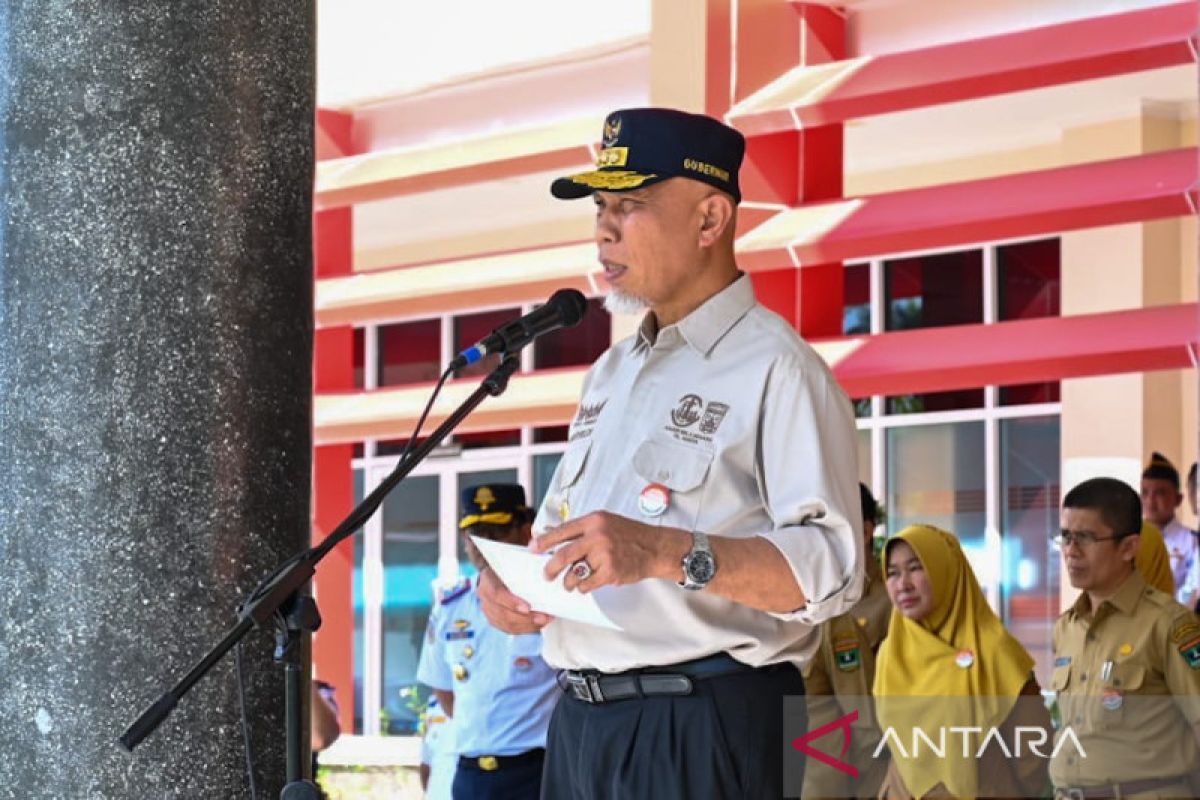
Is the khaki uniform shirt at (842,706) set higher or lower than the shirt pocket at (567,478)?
lower

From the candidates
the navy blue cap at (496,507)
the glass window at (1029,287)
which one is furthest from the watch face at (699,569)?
the glass window at (1029,287)

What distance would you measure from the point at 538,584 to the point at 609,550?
16 centimetres

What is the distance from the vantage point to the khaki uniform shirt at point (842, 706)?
20.5ft

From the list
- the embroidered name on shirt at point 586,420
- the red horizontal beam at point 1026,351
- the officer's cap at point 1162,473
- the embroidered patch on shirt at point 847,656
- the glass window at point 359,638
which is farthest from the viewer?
the glass window at point 359,638

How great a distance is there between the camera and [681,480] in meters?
2.83

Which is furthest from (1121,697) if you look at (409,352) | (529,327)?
(409,352)

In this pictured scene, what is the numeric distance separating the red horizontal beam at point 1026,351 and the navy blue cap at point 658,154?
299 cm

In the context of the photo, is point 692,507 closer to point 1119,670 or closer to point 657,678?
point 657,678

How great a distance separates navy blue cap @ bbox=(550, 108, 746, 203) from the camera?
9.75ft

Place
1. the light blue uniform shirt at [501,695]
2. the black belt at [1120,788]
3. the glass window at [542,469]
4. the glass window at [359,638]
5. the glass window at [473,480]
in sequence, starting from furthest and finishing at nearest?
the glass window at [359,638] → the glass window at [473,480] → the glass window at [542,469] → the light blue uniform shirt at [501,695] → the black belt at [1120,788]

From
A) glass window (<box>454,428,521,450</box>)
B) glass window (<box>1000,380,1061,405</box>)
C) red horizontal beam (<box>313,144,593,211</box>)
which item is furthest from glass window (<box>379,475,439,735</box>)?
red horizontal beam (<box>313,144,593,211</box>)

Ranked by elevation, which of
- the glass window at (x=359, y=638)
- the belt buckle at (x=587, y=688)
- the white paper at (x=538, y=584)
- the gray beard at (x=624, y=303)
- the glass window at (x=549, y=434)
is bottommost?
the glass window at (x=359, y=638)

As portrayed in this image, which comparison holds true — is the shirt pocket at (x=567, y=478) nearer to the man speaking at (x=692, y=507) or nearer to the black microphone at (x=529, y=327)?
the man speaking at (x=692, y=507)

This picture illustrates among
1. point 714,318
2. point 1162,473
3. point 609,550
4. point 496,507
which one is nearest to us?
point 609,550
